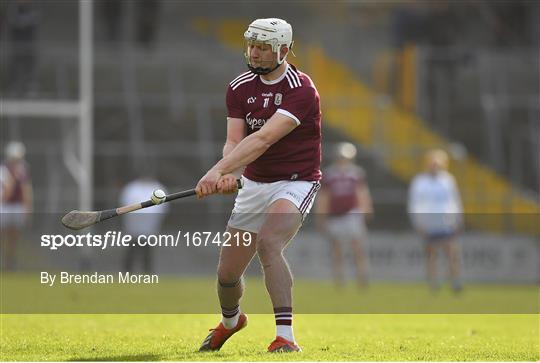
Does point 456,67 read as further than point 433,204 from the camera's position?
Yes

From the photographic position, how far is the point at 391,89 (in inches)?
1061

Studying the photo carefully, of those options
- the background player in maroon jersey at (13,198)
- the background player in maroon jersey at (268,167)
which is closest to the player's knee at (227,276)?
the background player in maroon jersey at (268,167)

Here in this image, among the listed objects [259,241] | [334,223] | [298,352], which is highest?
[259,241]

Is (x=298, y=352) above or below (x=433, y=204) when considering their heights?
above

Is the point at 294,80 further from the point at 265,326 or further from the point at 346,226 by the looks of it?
the point at 346,226

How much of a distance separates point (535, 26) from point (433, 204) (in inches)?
463

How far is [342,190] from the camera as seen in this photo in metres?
19.8

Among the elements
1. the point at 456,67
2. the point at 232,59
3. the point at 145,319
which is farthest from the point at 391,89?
the point at 145,319

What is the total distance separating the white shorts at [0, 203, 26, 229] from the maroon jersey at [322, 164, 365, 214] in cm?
574

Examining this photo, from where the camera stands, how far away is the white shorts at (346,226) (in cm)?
1975

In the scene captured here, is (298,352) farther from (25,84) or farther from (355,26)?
(355,26)

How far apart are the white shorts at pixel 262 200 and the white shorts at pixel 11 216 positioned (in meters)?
14.1

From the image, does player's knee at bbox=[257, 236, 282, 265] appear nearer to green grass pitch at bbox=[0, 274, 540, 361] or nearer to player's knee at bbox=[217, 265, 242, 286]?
player's knee at bbox=[217, 265, 242, 286]

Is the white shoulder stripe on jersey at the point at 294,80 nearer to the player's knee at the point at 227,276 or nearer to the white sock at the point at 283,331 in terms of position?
the player's knee at the point at 227,276
